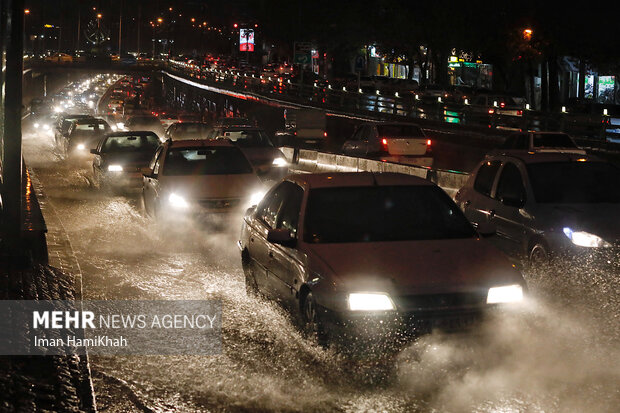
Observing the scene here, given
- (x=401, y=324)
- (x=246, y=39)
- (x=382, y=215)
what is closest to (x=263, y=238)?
(x=382, y=215)

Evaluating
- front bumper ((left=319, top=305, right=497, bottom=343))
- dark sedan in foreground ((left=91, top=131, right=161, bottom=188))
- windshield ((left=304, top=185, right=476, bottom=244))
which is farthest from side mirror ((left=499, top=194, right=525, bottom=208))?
dark sedan in foreground ((left=91, top=131, right=161, bottom=188))

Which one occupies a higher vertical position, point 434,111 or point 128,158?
point 434,111

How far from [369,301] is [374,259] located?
1.59 feet

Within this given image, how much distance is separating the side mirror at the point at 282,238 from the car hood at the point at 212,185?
22.1ft

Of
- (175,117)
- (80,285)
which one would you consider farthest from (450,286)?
(175,117)

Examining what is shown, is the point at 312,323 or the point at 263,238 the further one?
the point at 263,238

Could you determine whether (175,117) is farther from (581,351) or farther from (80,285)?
(581,351)

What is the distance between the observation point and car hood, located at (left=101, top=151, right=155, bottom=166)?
23000 millimetres

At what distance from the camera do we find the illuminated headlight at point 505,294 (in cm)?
724

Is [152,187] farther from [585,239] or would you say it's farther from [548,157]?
[585,239]

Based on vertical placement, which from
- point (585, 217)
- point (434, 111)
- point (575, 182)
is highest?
point (434, 111)

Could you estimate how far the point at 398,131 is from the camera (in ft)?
96.4

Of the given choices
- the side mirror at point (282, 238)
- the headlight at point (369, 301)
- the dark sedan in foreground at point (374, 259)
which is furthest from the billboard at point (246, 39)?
the headlight at point (369, 301)

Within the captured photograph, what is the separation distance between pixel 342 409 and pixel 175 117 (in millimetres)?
39843
